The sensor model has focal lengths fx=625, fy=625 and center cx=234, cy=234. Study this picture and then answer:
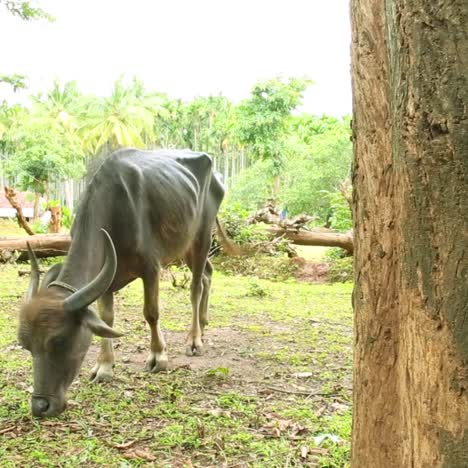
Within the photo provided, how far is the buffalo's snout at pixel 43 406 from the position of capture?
394 centimetres

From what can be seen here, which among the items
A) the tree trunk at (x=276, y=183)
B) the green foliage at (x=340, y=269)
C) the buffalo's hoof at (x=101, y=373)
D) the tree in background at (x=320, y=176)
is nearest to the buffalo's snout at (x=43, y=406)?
the buffalo's hoof at (x=101, y=373)

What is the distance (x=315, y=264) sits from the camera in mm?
13953

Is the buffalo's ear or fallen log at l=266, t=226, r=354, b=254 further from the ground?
fallen log at l=266, t=226, r=354, b=254

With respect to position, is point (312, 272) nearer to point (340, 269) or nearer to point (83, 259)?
point (340, 269)

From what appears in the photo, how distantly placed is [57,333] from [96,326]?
0.25 m

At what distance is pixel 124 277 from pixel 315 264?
356 inches

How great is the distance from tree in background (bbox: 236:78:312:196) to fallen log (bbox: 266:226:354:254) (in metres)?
21.8

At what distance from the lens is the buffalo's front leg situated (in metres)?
5.11

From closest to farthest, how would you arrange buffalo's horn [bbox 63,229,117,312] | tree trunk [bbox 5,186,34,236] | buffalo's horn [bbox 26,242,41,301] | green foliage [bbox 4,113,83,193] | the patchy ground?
the patchy ground → buffalo's horn [bbox 63,229,117,312] → buffalo's horn [bbox 26,242,41,301] → tree trunk [bbox 5,186,34,236] → green foliage [bbox 4,113,83,193]

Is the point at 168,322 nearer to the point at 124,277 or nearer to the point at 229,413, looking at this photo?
the point at 124,277

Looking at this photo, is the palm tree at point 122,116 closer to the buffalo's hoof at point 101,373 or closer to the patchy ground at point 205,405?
the patchy ground at point 205,405

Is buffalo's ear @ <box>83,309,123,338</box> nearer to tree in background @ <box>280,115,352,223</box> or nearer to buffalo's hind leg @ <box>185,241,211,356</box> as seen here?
buffalo's hind leg @ <box>185,241,211,356</box>

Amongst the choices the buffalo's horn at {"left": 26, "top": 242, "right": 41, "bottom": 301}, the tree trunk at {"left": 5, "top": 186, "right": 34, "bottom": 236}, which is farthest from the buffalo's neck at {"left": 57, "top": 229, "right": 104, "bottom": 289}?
the tree trunk at {"left": 5, "top": 186, "right": 34, "bottom": 236}

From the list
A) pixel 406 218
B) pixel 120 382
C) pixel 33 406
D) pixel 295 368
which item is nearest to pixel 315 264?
pixel 295 368
